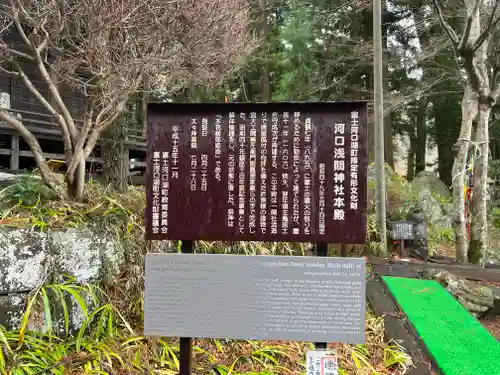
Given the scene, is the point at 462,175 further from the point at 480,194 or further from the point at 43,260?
the point at 43,260

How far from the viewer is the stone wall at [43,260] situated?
3.41m

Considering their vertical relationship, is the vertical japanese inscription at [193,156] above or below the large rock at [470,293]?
above

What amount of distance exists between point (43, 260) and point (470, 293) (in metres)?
5.70

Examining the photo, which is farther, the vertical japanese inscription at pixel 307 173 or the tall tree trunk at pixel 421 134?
the tall tree trunk at pixel 421 134

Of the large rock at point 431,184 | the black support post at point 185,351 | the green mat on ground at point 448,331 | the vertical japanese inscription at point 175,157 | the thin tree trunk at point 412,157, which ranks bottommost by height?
the green mat on ground at point 448,331

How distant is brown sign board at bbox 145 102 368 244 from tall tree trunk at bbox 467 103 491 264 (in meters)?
6.42

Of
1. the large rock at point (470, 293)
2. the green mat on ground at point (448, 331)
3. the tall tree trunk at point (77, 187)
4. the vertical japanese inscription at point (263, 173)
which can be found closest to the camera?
the vertical japanese inscription at point (263, 173)

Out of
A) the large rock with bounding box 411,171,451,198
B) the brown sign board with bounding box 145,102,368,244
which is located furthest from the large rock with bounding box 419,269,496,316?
the large rock with bounding box 411,171,451,198

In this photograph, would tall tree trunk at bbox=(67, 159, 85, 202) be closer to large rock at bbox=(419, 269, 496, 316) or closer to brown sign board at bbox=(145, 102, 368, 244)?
brown sign board at bbox=(145, 102, 368, 244)

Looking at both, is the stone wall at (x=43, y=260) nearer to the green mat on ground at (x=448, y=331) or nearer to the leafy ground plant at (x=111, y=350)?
the leafy ground plant at (x=111, y=350)

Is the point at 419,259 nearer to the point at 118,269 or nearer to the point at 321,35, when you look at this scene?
the point at 118,269

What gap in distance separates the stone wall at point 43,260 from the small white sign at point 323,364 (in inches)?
86.9

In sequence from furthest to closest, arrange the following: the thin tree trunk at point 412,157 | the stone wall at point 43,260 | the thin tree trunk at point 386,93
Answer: the thin tree trunk at point 412,157 → the thin tree trunk at point 386,93 → the stone wall at point 43,260

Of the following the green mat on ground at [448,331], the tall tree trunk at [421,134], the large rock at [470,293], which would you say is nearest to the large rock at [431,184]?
the tall tree trunk at [421,134]
